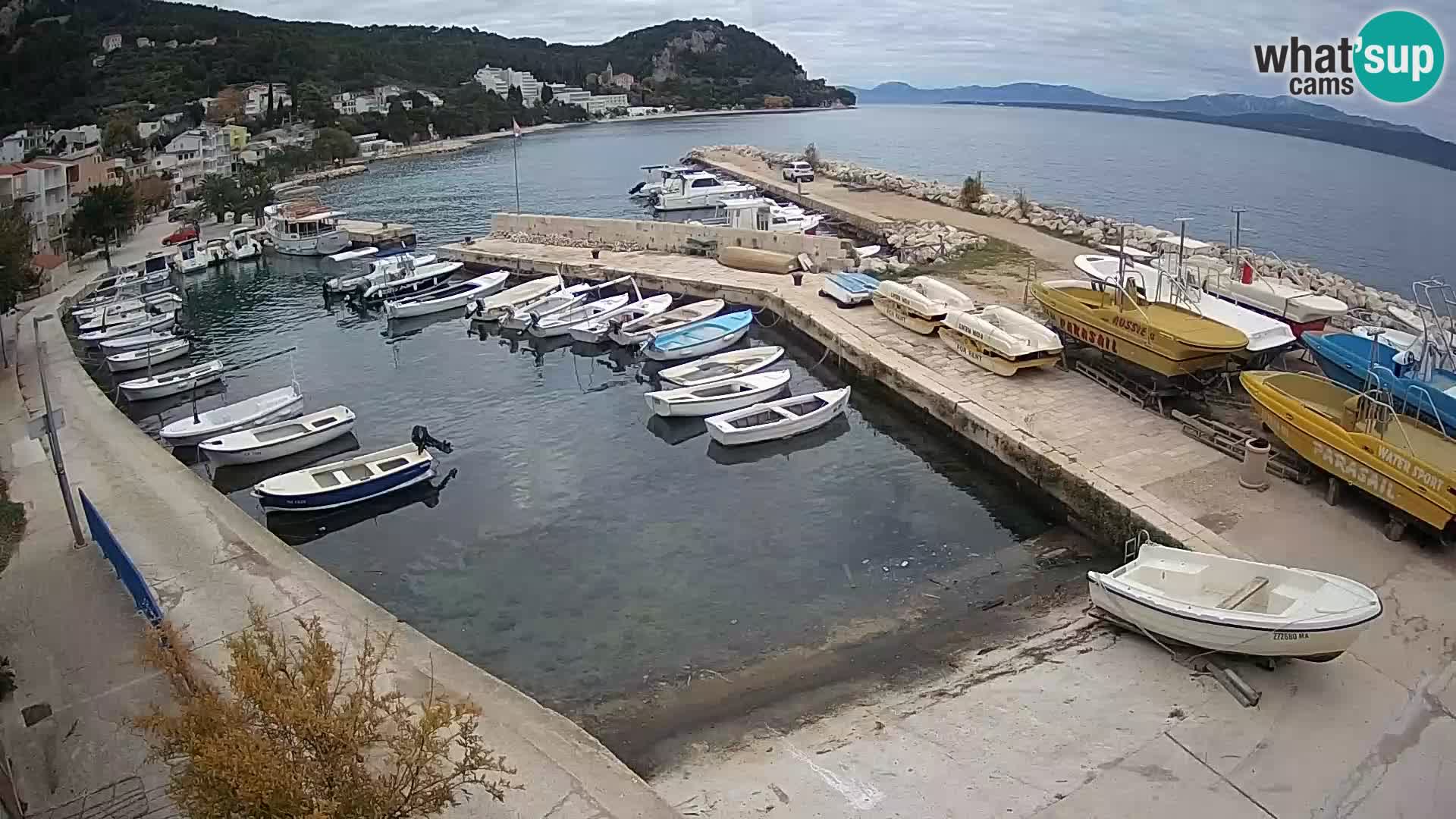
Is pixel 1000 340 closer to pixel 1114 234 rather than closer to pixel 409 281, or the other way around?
pixel 1114 234

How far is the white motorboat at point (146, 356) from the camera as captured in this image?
78.8ft

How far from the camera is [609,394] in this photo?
21.7 metres

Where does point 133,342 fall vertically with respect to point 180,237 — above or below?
below

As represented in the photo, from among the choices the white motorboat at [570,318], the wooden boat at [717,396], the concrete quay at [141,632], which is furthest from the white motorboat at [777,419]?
the white motorboat at [570,318]

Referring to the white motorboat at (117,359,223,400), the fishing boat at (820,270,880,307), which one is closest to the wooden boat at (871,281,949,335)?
the fishing boat at (820,270,880,307)

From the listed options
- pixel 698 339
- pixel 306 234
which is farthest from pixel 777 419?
pixel 306 234

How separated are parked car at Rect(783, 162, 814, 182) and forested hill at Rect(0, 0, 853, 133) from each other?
6620 centimetres

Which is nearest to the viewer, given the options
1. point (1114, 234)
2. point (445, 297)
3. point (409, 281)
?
point (445, 297)

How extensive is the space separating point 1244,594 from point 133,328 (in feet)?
93.5

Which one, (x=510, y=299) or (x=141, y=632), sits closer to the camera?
(x=141, y=632)

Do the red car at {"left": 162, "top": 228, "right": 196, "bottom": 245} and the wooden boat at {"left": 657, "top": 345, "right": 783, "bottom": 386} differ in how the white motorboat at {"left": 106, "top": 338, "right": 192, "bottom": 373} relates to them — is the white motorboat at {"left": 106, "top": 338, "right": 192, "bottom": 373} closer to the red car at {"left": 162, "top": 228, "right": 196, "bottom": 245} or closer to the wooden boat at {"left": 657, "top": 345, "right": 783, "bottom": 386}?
the wooden boat at {"left": 657, "top": 345, "right": 783, "bottom": 386}

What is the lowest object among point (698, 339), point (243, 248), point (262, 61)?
point (698, 339)

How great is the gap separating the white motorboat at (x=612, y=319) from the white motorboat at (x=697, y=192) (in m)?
24.0

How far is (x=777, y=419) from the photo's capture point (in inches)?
730
